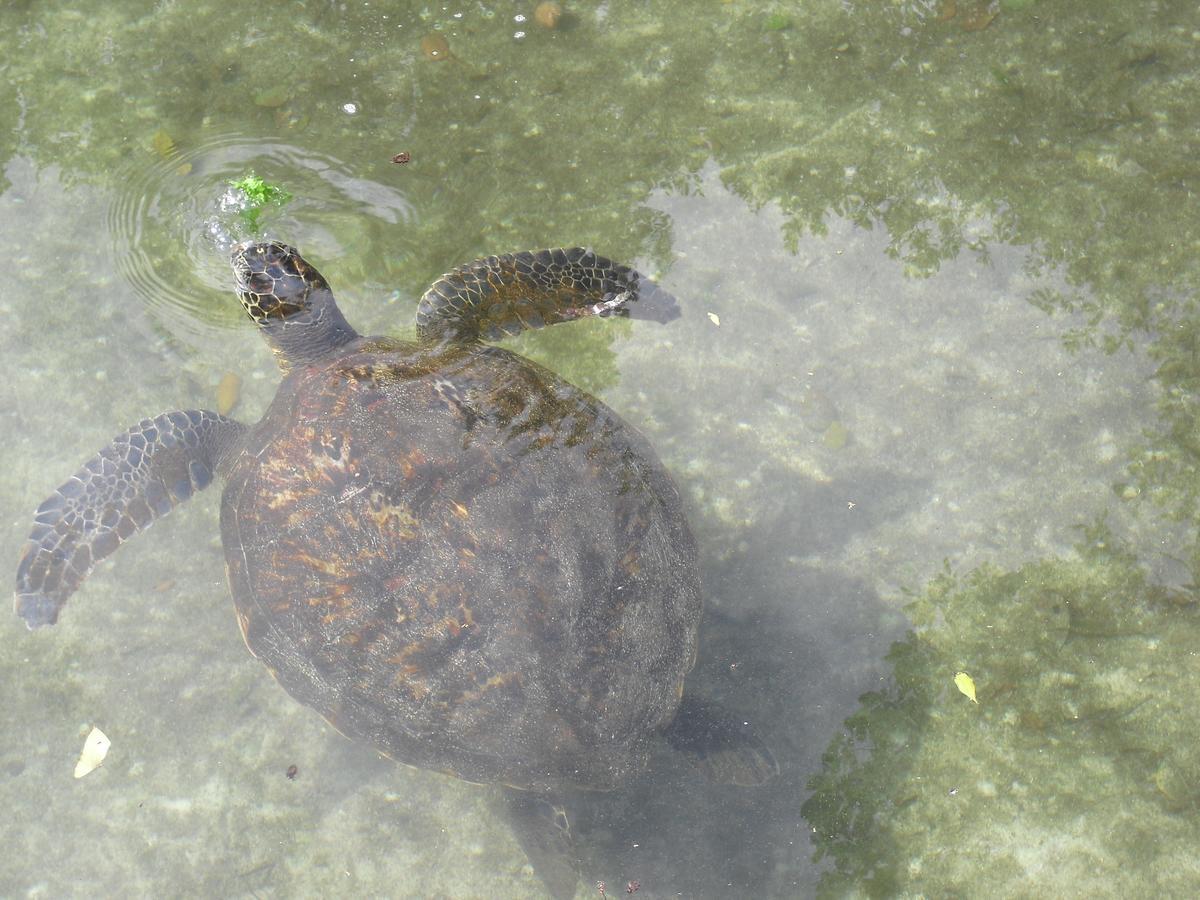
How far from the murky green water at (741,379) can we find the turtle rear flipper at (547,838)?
201mm

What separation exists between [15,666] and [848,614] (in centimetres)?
381

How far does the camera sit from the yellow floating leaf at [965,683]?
3547 millimetres

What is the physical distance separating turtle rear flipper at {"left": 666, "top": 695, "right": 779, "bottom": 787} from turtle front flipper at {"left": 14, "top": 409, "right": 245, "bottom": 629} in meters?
2.44

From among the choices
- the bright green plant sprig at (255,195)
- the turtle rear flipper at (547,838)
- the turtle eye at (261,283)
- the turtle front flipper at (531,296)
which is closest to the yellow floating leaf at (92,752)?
the turtle rear flipper at (547,838)

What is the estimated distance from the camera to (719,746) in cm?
336

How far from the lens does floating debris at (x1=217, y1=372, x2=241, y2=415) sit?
167 inches

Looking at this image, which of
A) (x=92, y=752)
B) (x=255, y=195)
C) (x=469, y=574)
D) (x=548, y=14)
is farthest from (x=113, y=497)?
(x=548, y=14)

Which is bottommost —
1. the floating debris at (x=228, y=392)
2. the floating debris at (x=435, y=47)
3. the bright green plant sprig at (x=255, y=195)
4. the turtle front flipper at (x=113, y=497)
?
the turtle front flipper at (x=113, y=497)

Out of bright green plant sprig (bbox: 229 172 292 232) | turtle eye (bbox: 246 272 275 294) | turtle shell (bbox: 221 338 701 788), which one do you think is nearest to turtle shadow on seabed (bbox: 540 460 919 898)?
turtle shell (bbox: 221 338 701 788)

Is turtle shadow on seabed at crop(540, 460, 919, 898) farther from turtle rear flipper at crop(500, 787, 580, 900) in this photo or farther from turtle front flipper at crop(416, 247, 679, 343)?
turtle front flipper at crop(416, 247, 679, 343)

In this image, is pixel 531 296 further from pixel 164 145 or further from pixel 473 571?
pixel 164 145

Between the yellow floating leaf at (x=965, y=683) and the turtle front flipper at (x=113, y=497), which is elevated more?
the turtle front flipper at (x=113, y=497)

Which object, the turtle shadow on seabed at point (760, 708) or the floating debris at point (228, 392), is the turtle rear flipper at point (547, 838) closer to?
the turtle shadow on seabed at point (760, 708)

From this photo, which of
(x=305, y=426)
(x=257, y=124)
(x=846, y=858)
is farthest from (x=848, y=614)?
(x=257, y=124)
